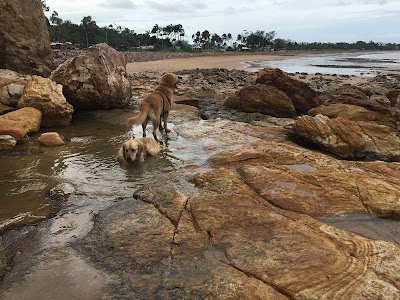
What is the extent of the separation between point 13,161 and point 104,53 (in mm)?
5907

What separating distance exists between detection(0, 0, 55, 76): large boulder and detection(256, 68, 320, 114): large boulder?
810 centimetres

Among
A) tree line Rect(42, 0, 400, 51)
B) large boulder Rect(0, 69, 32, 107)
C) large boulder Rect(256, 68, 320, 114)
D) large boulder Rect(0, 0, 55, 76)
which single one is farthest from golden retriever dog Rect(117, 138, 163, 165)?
tree line Rect(42, 0, 400, 51)

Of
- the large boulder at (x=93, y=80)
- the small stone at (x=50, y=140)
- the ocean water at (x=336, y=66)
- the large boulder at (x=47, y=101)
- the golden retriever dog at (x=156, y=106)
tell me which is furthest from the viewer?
the ocean water at (x=336, y=66)

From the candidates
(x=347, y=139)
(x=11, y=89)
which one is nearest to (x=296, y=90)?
(x=347, y=139)

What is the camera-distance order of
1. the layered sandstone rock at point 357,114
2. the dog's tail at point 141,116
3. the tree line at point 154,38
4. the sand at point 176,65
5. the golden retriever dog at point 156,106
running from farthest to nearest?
the tree line at point 154,38 → the sand at point 176,65 → the layered sandstone rock at point 357,114 → the golden retriever dog at point 156,106 → the dog's tail at point 141,116

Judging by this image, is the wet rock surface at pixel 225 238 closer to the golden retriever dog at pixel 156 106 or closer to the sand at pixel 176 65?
the golden retriever dog at pixel 156 106

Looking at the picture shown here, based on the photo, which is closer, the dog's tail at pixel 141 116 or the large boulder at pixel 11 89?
the dog's tail at pixel 141 116

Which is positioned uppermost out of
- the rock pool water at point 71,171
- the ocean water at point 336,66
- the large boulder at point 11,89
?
the large boulder at point 11,89

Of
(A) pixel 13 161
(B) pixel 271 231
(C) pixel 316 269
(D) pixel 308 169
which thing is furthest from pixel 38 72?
(C) pixel 316 269

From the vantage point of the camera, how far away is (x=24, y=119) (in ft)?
27.7

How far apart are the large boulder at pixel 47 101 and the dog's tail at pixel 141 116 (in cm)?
274

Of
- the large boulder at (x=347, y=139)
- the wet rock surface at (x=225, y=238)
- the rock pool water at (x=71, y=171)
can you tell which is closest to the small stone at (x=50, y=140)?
the rock pool water at (x=71, y=171)

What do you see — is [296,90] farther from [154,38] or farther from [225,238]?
[154,38]

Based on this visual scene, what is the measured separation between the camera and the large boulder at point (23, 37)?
421 inches
